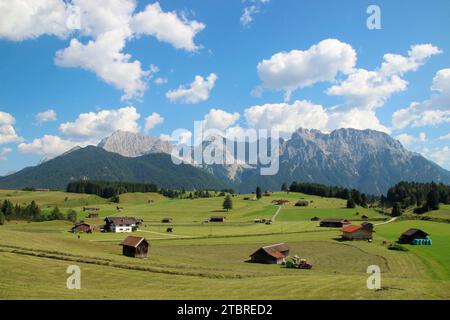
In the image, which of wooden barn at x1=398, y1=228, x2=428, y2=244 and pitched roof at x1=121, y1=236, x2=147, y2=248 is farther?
wooden barn at x1=398, y1=228, x2=428, y2=244

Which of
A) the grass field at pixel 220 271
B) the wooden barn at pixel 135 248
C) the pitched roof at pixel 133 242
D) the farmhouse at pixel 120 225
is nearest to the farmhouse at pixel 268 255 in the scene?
the grass field at pixel 220 271

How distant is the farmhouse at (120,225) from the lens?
14896 cm

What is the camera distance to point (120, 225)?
494ft

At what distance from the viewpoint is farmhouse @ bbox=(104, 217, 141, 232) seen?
148962 millimetres

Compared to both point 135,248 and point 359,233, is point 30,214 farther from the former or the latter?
point 359,233

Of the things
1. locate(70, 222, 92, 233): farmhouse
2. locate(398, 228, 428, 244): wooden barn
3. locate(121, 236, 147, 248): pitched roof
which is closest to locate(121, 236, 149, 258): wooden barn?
locate(121, 236, 147, 248): pitched roof

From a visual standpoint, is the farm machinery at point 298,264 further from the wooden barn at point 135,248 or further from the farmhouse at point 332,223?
the farmhouse at point 332,223

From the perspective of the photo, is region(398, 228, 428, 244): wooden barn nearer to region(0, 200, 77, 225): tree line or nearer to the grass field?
the grass field

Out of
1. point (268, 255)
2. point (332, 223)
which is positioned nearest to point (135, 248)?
point (268, 255)

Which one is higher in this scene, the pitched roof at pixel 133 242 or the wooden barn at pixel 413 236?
the pitched roof at pixel 133 242

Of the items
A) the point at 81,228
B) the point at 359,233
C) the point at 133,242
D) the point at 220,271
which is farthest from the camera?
the point at 81,228

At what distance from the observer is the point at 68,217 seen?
18225 cm
